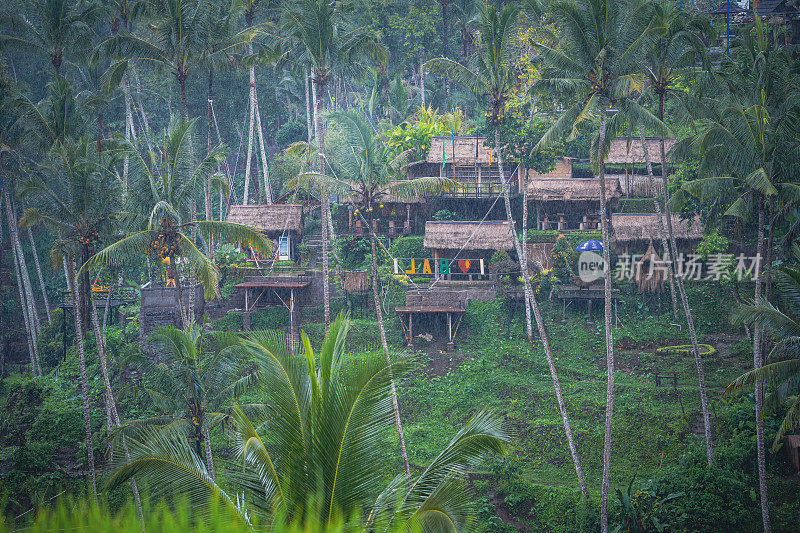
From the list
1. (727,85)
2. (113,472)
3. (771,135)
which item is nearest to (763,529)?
(771,135)

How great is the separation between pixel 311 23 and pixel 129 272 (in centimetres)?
1882

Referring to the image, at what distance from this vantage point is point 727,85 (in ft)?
61.6

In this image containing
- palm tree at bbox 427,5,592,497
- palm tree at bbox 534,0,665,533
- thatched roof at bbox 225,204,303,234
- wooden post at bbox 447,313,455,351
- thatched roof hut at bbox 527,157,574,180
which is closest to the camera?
palm tree at bbox 534,0,665,533

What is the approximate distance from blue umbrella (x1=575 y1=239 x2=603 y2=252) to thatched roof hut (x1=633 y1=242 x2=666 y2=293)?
1.82 m

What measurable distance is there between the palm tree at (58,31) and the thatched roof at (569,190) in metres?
21.0

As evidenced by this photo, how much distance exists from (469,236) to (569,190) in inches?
239

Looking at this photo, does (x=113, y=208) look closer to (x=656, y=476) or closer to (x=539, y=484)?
(x=539, y=484)

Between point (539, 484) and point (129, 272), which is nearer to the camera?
point (539, 484)

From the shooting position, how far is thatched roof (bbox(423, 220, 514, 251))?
28.4 meters

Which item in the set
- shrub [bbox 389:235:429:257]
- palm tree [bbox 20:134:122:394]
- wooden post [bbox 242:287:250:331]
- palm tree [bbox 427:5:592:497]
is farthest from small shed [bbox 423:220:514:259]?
palm tree [bbox 20:134:122:394]

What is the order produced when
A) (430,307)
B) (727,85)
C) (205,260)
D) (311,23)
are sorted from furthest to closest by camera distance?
1. (430,307)
2. (311,23)
3. (727,85)
4. (205,260)

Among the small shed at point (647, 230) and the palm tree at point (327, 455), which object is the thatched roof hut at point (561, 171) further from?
the palm tree at point (327, 455)

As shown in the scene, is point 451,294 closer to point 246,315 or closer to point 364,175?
point 364,175

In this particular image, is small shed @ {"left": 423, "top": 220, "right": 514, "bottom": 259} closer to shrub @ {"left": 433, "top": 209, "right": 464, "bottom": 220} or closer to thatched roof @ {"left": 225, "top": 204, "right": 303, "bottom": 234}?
shrub @ {"left": 433, "top": 209, "right": 464, "bottom": 220}
